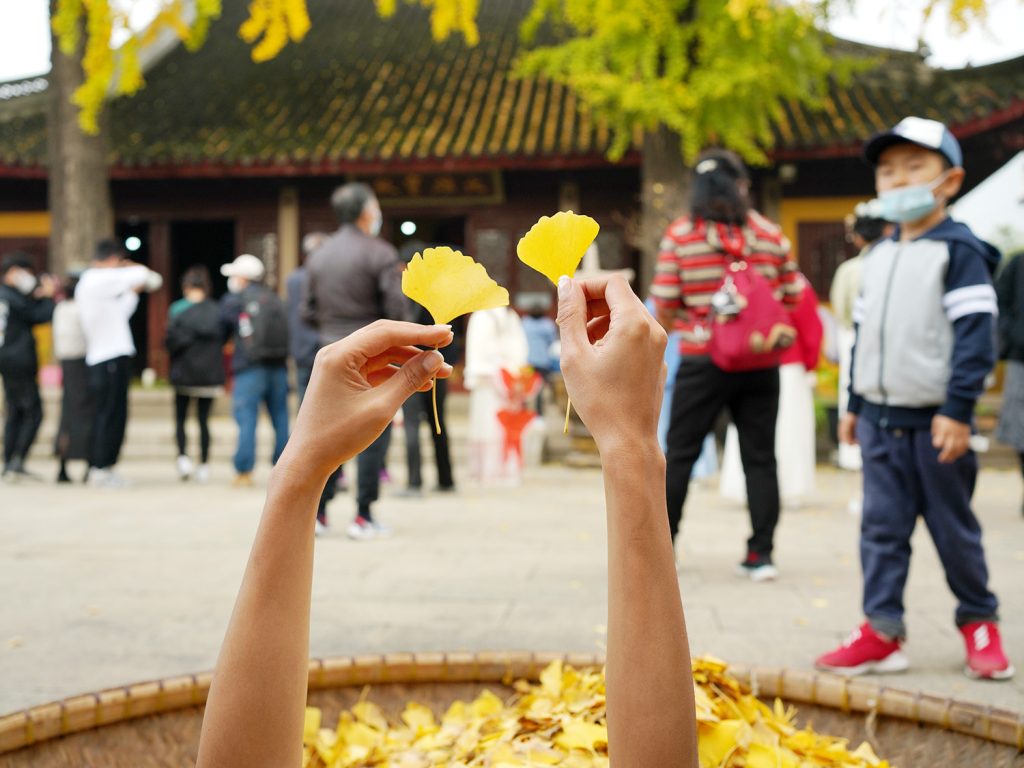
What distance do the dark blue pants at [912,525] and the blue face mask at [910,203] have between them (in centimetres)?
67

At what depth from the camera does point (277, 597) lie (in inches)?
44.0

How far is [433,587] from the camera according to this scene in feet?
14.4

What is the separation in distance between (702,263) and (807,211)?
9445mm

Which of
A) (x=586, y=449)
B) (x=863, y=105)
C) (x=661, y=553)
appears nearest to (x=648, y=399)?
(x=661, y=553)

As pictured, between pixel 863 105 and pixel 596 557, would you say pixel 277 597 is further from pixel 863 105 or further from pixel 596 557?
pixel 863 105

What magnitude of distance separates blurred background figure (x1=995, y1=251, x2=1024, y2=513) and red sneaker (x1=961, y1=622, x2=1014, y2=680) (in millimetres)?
3769

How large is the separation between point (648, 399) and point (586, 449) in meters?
8.58

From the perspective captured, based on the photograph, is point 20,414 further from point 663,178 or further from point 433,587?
point 663,178

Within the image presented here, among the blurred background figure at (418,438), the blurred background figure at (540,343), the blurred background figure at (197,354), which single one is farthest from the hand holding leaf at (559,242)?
the blurred background figure at (540,343)

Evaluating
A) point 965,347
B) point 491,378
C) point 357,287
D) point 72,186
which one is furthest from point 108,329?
point 965,347

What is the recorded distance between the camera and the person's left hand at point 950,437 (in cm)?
289

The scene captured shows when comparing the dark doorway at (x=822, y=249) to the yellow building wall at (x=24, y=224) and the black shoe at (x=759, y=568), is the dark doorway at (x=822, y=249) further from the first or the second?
the yellow building wall at (x=24, y=224)

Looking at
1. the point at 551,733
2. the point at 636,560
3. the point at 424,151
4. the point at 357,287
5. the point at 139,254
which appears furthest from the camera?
the point at 139,254

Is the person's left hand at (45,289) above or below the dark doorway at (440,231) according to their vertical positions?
below
